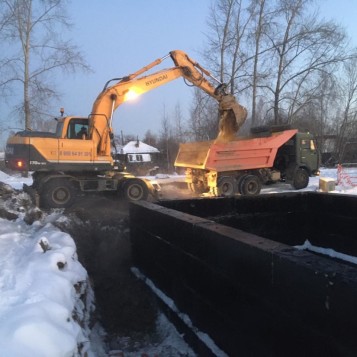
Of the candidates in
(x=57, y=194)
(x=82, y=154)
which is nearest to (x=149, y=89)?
(x=82, y=154)

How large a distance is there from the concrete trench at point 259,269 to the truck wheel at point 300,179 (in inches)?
461

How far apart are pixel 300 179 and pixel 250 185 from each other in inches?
125

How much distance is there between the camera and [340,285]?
7.48 ft

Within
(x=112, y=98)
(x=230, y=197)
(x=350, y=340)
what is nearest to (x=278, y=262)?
(x=350, y=340)

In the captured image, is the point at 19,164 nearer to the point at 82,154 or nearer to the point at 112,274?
the point at 82,154

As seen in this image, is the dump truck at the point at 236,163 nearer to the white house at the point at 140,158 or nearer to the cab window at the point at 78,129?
the cab window at the point at 78,129

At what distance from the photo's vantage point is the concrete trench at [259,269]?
243 centimetres

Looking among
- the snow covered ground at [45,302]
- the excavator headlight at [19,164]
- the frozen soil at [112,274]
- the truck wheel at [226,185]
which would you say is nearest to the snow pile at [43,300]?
the snow covered ground at [45,302]

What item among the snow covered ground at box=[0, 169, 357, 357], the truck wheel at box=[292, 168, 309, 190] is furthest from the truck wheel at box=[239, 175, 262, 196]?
the snow covered ground at box=[0, 169, 357, 357]

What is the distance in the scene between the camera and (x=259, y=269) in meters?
3.00

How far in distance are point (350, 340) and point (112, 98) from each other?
11458 millimetres

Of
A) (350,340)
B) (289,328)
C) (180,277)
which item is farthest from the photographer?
(180,277)

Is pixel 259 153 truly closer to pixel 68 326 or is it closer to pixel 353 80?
pixel 68 326

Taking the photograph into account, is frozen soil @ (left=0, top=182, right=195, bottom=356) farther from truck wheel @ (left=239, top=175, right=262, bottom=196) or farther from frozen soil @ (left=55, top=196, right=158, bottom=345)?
truck wheel @ (left=239, top=175, right=262, bottom=196)
